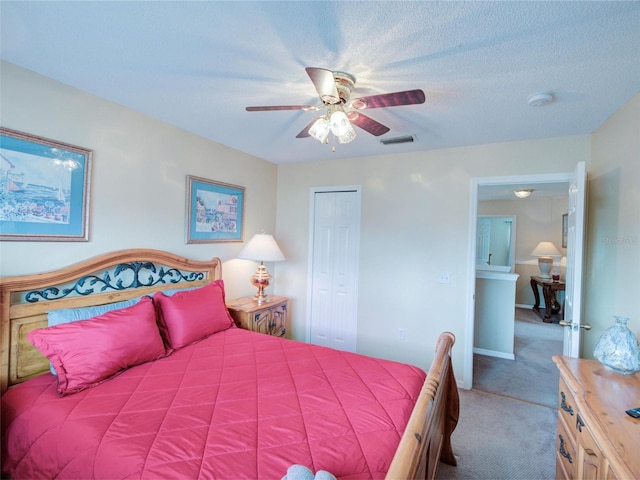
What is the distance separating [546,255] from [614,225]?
4866mm

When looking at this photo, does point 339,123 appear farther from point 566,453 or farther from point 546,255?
point 546,255

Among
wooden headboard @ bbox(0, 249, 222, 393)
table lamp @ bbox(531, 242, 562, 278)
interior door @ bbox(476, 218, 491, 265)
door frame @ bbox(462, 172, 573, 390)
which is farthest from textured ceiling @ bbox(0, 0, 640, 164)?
interior door @ bbox(476, 218, 491, 265)

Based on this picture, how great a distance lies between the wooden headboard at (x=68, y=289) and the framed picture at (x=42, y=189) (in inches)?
9.8

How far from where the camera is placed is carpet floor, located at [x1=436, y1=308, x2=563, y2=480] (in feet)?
6.73

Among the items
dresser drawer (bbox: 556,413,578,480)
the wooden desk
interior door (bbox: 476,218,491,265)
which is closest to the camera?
dresser drawer (bbox: 556,413,578,480)

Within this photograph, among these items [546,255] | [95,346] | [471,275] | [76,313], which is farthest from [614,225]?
[546,255]

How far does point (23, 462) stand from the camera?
1375 millimetres

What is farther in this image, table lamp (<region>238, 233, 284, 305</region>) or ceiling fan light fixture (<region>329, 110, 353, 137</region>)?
table lamp (<region>238, 233, 284, 305</region>)

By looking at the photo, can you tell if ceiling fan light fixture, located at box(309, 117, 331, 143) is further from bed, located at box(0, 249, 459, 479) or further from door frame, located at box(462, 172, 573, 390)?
door frame, located at box(462, 172, 573, 390)

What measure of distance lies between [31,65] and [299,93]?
1591mm

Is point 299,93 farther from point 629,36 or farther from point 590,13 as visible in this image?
point 629,36

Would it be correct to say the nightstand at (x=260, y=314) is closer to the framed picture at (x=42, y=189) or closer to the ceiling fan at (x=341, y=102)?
the framed picture at (x=42, y=189)

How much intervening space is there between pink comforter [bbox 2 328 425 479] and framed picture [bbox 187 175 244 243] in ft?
4.59

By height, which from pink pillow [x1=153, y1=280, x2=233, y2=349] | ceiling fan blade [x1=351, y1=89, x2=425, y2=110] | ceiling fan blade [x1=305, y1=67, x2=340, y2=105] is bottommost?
pink pillow [x1=153, y1=280, x2=233, y2=349]
